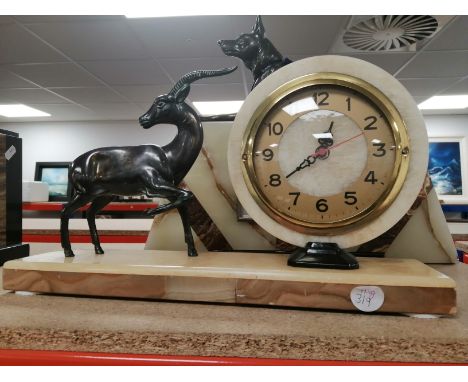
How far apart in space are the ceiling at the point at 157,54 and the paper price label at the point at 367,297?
2.77 metres

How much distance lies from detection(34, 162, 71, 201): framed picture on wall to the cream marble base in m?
6.57

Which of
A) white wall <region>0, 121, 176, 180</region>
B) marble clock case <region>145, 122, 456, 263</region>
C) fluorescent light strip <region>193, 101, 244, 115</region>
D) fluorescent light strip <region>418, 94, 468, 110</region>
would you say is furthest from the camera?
white wall <region>0, 121, 176, 180</region>

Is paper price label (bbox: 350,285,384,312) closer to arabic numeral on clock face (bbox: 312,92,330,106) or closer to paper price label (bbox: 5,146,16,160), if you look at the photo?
arabic numeral on clock face (bbox: 312,92,330,106)

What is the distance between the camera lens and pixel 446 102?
602 cm

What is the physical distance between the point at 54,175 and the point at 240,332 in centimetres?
756

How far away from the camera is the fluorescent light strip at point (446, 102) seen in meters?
5.66

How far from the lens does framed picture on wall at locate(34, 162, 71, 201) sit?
6777 millimetres

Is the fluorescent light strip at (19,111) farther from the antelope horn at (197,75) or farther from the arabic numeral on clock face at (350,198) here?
the arabic numeral on clock face at (350,198)

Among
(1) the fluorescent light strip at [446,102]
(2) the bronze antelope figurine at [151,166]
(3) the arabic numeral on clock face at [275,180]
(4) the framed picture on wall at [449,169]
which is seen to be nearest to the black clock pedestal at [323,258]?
(3) the arabic numeral on clock face at [275,180]

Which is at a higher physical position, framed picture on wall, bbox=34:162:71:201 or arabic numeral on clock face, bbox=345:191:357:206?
framed picture on wall, bbox=34:162:71:201

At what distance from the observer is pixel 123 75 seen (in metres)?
4.46

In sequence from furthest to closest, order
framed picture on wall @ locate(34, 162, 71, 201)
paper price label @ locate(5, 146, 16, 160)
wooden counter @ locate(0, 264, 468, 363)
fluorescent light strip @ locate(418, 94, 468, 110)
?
framed picture on wall @ locate(34, 162, 71, 201)
fluorescent light strip @ locate(418, 94, 468, 110)
paper price label @ locate(5, 146, 16, 160)
wooden counter @ locate(0, 264, 468, 363)
